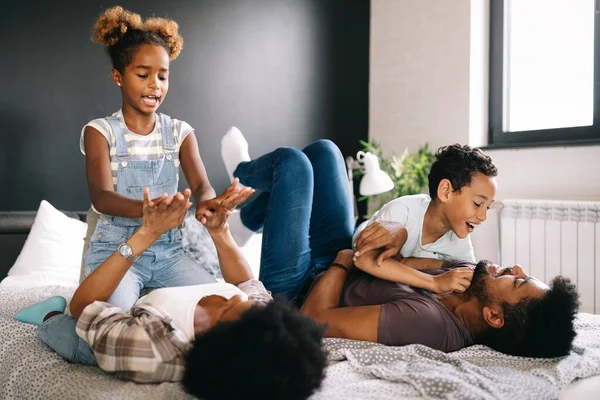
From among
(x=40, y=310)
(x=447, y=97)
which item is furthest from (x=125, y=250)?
(x=447, y=97)

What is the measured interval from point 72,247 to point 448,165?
1666 millimetres

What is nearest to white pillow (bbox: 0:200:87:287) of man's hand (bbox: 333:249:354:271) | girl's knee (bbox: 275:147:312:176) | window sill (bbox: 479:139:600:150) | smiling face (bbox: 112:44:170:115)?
smiling face (bbox: 112:44:170:115)

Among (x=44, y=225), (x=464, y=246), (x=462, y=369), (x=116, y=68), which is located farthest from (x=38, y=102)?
(x=462, y=369)

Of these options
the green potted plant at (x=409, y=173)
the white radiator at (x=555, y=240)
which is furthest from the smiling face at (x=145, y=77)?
the white radiator at (x=555, y=240)

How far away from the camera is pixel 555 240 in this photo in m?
3.17

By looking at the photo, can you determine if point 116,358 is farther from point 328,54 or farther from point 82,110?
point 328,54

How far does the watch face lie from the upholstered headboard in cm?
146

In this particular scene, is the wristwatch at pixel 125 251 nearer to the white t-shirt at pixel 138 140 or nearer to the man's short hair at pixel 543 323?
the white t-shirt at pixel 138 140

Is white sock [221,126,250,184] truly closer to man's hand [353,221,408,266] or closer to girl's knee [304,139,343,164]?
girl's knee [304,139,343,164]

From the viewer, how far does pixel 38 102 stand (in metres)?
2.77

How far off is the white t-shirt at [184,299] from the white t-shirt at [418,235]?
77 cm

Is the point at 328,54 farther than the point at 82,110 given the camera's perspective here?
Yes

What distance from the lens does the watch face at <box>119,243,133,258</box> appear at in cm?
138

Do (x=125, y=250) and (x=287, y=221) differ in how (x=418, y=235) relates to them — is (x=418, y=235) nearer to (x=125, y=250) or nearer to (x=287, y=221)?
(x=287, y=221)
